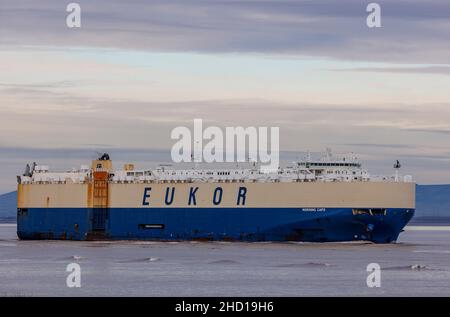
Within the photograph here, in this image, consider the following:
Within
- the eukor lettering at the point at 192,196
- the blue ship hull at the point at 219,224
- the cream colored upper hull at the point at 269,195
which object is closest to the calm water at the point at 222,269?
the blue ship hull at the point at 219,224

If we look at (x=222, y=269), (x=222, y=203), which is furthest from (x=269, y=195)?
(x=222, y=269)

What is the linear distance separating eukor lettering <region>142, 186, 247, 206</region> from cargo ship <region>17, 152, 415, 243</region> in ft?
0.25

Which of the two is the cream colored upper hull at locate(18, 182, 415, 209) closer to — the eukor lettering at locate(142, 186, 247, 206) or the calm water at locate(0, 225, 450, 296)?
the eukor lettering at locate(142, 186, 247, 206)

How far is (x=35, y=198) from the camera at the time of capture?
11256 cm

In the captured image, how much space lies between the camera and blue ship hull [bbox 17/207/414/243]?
96.2 meters

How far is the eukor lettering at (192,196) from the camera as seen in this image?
327ft

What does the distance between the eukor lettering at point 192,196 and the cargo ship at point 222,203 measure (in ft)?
0.25

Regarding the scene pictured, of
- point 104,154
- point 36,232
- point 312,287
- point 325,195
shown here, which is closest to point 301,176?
point 325,195

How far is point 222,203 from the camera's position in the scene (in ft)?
329

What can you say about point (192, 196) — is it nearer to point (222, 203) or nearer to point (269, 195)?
point (222, 203)

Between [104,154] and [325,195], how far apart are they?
22.1 meters

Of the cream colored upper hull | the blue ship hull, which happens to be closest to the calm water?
the blue ship hull

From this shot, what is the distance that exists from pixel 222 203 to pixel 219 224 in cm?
164
